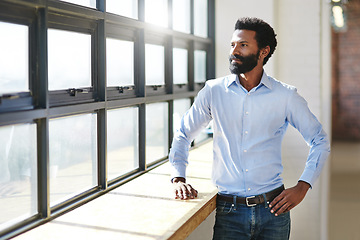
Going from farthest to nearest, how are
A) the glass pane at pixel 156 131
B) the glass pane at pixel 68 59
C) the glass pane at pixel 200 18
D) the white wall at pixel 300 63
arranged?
the white wall at pixel 300 63
the glass pane at pixel 200 18
the glass pane at pixel 156 131
the glass pane at pixel 68 59

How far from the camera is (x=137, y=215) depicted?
2.25m

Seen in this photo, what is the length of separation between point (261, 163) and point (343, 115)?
10.1 m

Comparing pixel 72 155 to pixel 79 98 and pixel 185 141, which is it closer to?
pixel 79 98

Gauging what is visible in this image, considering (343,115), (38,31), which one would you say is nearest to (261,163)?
(38,31)

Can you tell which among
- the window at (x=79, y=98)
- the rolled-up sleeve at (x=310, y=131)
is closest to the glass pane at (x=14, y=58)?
the window at (x=79, y=98)

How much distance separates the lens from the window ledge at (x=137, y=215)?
1.97 m

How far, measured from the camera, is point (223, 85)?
242 centimetres

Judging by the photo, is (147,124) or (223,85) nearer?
(223,85)

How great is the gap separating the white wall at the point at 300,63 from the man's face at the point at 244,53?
8.01 ft

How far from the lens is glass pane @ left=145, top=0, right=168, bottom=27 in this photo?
3408 mm

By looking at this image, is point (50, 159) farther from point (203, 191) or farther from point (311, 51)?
point (311, 51)

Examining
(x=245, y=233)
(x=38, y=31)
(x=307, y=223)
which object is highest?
(x=38, y=31)

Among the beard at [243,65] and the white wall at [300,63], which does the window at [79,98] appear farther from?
the white wall at [300,63]

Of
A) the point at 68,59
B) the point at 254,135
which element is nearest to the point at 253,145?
the point at 254,135
